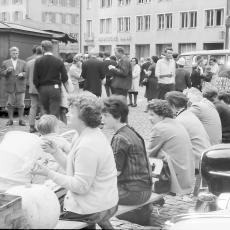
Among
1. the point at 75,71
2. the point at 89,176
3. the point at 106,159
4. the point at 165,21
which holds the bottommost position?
the point at 89,176

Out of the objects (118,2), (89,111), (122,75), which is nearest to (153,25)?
(118,2)

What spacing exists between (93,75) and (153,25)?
4909 cm

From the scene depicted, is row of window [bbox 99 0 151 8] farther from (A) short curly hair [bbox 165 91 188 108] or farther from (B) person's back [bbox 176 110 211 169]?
(B) person's back [bbox 176 110 211 169]

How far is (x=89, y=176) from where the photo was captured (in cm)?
448

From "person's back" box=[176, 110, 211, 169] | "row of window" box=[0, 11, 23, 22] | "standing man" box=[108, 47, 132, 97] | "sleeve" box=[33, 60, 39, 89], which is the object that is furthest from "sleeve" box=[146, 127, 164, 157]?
"row of window" box=[0, 11, 23, 22]

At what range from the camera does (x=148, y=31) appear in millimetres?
63125

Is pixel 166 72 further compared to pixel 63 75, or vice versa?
pixel 166 72

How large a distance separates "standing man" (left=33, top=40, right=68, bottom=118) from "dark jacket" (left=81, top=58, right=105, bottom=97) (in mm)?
2908

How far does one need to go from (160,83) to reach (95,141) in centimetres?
1138

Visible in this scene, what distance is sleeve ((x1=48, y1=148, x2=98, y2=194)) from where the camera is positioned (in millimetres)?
4449

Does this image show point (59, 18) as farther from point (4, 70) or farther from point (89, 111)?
point (89, 111)

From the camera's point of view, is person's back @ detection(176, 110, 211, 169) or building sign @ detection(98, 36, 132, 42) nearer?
person's back @ detection(176, 110, 211, 169)

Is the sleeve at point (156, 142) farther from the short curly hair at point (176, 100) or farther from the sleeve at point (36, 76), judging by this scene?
the sleeve at point (36, 76)

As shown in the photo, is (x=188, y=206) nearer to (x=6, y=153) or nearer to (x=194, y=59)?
(x=6, y=153)
